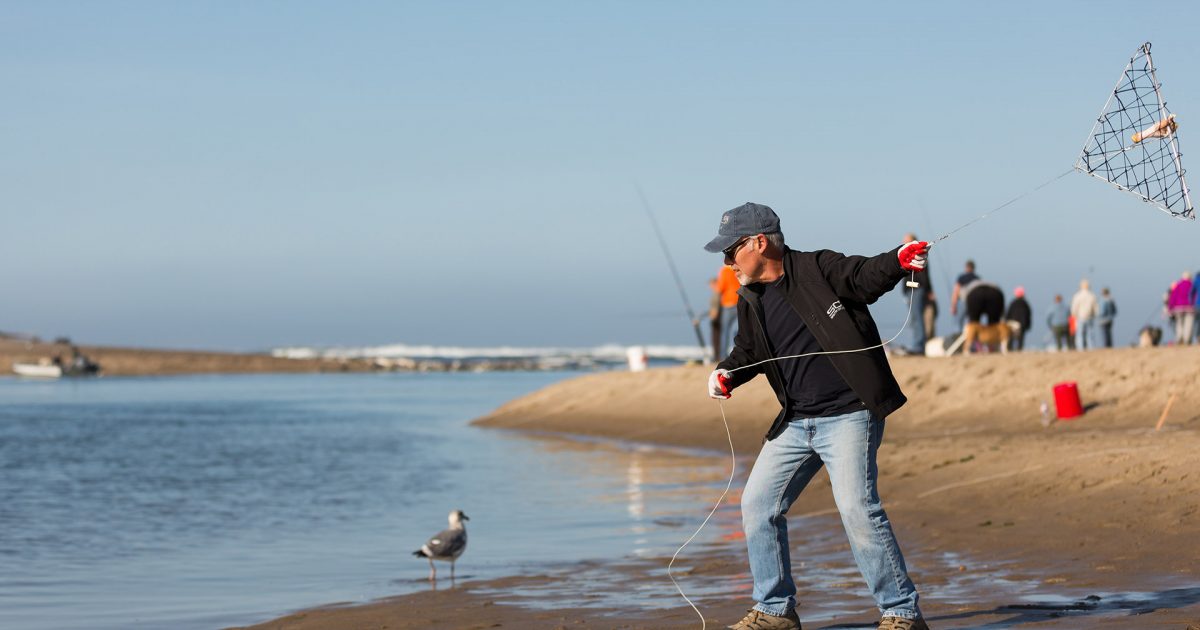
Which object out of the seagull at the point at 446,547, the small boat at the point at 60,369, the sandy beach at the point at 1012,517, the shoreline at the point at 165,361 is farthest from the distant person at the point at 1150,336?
the shoreline at the point at 165,361

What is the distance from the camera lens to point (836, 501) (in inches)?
231

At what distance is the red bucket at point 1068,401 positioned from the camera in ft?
54.9

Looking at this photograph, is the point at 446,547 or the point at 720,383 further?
the point at 446,547

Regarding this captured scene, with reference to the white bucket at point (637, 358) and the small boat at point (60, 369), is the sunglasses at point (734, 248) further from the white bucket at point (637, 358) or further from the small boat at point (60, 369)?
the small boat at point (60, 369)

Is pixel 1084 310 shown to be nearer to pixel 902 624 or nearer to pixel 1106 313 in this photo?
pixel 1106 313

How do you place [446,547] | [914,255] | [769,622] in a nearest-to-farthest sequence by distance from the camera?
[914,255] < [769,622] < [446,547]

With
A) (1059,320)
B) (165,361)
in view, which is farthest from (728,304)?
(165,361)

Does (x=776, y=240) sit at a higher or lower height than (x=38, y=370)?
higher

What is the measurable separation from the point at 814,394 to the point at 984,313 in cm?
1768

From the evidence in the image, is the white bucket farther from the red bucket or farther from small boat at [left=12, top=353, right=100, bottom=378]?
small boat at [left=12, top=353, right=100, bottom=378]

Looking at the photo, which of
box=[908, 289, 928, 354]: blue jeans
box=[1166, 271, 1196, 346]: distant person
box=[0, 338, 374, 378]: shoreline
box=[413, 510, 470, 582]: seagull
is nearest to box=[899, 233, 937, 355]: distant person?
box=[908, 289, 928, 354]: blue jeans

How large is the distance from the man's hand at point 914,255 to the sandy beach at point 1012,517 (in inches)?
79.0

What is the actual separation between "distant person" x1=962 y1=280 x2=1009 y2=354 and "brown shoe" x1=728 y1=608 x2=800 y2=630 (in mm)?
17046

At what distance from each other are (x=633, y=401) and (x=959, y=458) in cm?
1491
